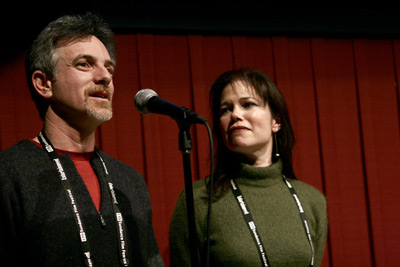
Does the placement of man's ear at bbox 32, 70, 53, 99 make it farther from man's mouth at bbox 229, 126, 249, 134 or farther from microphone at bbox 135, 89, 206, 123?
man's mouth at bbox 229, 126, 249, 134

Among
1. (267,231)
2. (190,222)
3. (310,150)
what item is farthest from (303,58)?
(190,222)

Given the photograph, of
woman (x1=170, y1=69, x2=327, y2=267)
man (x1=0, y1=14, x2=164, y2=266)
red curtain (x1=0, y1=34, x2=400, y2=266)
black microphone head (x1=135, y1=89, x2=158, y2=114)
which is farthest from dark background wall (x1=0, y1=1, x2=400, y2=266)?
black microphone head (x1=135, y1=89, x2=158, y2=114)

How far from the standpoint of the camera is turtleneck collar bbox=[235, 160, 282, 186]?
A: 2.10 metres

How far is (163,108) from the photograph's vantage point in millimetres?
1302

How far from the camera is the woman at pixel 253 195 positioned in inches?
76.4

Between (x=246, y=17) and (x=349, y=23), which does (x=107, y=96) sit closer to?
(x=246, y=17)

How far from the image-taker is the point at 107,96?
1.64 metres

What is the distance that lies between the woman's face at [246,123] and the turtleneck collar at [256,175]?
0.07 meters

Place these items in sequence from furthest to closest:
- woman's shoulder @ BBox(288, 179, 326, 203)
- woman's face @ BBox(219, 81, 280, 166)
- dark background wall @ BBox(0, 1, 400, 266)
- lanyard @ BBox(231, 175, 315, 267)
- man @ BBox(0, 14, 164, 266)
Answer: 1. dark background wall @ BBox(0, 1, 400, 266)
2. woman's shoulder @ BBox(288, 179, 326, 203)
3. woman's face @ BBox(219, 81, 280, 166)
4. lanyard @ BBox(231, 175, 315, 267)
5. man @ BBox(0, 14, 164, 266)

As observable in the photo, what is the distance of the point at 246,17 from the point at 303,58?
0.47m

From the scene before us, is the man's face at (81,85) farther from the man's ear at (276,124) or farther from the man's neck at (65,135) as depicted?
the man's ear at (276,124)

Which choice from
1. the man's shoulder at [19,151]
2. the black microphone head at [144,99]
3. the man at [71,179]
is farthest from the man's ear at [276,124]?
the man's shoulder at [19,151]

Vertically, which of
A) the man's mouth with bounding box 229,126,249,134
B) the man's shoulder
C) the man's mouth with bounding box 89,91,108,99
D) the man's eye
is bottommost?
the man's shoulder

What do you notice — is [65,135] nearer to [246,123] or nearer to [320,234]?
[246,123]
